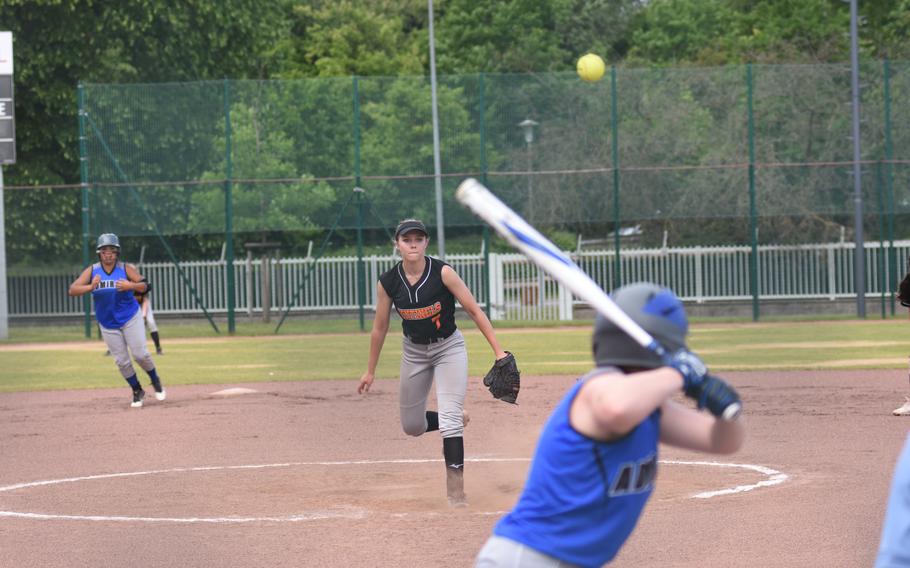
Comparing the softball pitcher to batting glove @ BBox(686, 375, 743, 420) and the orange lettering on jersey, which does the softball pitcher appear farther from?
batting glove @ BBox(686, 375, 743, 420)

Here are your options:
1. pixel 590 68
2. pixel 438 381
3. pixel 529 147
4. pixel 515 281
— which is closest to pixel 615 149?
pixel 529 147

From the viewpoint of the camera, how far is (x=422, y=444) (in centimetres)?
1334

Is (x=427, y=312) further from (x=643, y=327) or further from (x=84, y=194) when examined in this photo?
(x=84, y=194)

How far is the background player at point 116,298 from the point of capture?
16.0 meters

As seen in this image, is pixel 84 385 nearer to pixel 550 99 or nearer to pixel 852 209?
pixel 550 99

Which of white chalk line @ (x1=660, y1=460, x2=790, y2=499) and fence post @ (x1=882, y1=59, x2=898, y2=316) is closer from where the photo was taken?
white chalk line @ (x1=660, y1=460, x2=790, y2=499)

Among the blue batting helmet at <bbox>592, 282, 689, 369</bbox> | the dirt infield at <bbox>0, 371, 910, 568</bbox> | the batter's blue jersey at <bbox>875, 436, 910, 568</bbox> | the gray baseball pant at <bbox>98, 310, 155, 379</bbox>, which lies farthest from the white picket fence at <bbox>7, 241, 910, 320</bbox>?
the batter's blue jersey at <bbox>875, 436, 910, 568</bbox>

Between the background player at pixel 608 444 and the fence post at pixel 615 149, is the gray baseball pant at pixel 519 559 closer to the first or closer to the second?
the background player at pixel 608 444

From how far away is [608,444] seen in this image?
4000mm

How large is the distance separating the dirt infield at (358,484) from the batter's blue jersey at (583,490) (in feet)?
Answer: 11.8

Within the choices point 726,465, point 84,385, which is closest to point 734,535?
point 726,465

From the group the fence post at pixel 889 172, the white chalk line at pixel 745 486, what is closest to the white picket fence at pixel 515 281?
the fence post at pixel 889 172

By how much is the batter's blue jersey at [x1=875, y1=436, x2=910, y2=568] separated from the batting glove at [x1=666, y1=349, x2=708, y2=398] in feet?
→ 1.80

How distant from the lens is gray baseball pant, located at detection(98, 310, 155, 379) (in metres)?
16.2
